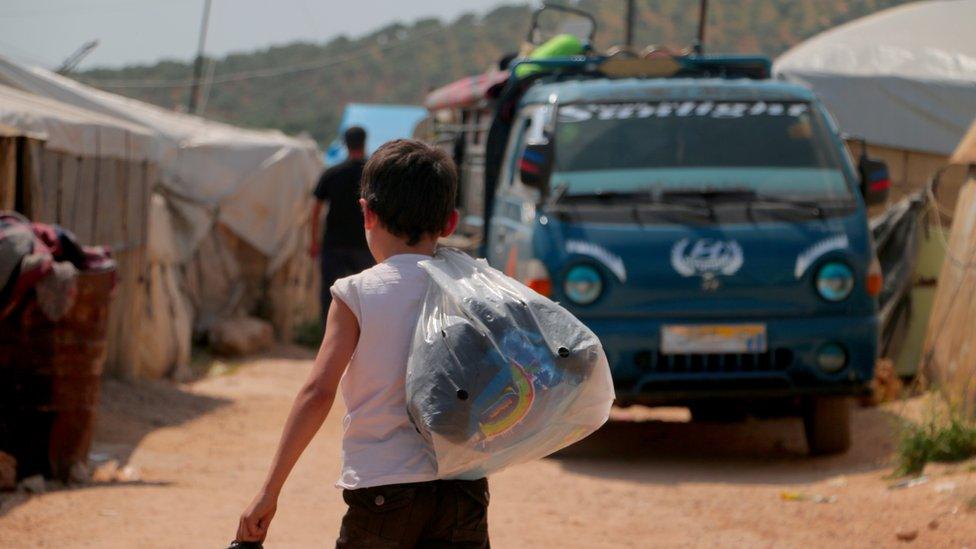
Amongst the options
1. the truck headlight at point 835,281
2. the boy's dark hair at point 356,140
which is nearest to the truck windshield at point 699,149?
the truck headlight at point 835,281

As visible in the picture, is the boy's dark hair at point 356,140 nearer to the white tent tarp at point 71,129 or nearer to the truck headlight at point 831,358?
the white tent tarp at point 71,129

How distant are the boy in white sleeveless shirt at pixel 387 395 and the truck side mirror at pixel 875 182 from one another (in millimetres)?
5226

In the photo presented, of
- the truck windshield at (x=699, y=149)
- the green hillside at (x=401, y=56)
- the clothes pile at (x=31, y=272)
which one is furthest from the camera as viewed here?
the green hillside at (x=401, y=56)

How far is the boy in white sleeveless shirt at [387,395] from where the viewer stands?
9.92 ft

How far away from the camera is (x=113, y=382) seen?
9875mm

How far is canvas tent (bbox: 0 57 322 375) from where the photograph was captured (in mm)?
12062

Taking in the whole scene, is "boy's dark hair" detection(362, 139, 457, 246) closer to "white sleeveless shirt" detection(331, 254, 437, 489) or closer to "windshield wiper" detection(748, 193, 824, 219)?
A: "white sleeveless shirt" detection(331, 254, 437, 489)

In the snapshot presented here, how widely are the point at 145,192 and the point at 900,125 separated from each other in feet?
22.4

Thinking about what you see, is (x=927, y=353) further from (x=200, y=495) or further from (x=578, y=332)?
(x=578, y=332)

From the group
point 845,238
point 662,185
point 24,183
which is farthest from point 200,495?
point 845,238

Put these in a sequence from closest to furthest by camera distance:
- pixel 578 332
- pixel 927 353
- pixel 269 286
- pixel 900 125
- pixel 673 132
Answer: pixel 578 332 < pixel 673 132 < pixel 927 353 < pixel 900 125 < pixel 269 286

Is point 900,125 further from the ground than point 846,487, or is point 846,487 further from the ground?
point 900,125

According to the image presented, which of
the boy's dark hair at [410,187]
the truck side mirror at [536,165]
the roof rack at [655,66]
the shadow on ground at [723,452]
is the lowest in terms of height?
the shadow on ground at [723,452]

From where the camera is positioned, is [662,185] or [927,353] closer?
[662,185]
